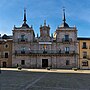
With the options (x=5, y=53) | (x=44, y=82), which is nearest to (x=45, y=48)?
(x=5, y=53)

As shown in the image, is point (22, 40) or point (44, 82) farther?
point (22, 40)

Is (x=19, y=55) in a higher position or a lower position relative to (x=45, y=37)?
lower

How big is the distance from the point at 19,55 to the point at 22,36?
5.56 meters

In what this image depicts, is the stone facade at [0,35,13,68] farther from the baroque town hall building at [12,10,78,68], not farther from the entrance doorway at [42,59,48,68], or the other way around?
the entrance doorway at [42,59,48,68]

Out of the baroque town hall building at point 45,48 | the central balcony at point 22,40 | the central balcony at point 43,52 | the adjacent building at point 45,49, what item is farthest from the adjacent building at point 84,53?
the central balcony at point 22,40

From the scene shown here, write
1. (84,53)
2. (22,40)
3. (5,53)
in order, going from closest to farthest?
(84,53)
(5,53)
(22,40)

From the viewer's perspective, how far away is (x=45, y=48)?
64.4m

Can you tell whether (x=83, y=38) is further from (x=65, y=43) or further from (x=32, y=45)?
(x=32, y=45)

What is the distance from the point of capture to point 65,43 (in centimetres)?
6475

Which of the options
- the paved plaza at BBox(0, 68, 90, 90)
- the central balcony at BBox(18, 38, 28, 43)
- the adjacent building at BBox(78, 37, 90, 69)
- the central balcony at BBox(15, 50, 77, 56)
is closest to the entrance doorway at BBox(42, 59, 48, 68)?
the central balcony at BBox(15, 50, 77, 56)

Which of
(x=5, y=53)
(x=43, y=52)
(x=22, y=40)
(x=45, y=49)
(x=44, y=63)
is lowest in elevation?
(x=44, y=63)

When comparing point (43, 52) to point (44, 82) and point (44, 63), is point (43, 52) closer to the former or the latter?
point (44, 63)

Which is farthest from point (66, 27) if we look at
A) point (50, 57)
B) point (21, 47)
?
point (21, 47)

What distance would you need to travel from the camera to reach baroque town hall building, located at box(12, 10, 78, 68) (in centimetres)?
6375
